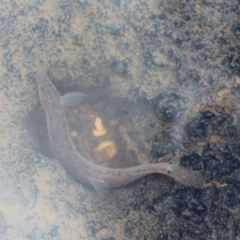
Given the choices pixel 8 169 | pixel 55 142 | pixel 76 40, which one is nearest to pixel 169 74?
pixel 76 40

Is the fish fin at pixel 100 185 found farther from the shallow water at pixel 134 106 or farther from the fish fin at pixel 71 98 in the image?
the fish fin at pixel 71 98

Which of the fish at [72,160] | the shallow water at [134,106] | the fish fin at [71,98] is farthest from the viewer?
the fish fin at [71,98]

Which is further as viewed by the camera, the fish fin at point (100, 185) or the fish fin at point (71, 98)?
the fish fin at point (71, 98)

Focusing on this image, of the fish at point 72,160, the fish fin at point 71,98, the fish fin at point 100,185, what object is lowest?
the fish fin at point 100,185

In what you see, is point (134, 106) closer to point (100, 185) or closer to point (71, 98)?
point (71, 98)

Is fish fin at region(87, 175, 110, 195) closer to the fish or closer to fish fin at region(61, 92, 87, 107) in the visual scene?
the fish

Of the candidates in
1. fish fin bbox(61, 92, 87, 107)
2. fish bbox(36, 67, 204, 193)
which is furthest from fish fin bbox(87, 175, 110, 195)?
fish fin bbox(61, 92, 87, 107)

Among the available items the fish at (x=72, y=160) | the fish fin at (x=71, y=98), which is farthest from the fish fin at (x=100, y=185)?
the fish fin at (x=71, y=98)
